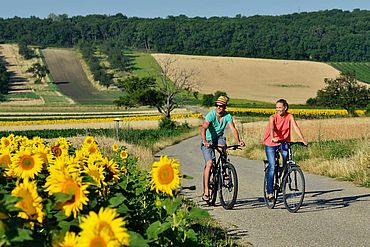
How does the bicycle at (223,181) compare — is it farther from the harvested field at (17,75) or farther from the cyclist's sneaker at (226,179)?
the harvested field at (17,75)

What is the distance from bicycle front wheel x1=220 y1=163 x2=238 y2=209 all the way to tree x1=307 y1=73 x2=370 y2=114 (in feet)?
184

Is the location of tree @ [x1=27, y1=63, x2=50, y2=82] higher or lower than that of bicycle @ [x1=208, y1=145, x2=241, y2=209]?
lower

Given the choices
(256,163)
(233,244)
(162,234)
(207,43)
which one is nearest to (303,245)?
(233,244)

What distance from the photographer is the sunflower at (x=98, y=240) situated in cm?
288

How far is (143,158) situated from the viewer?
19.5 metres

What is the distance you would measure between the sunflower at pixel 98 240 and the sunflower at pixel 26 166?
2.46m

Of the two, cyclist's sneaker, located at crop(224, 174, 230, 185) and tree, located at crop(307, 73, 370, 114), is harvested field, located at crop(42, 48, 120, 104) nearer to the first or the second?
tree, located at crop(307, 73, 370, 114)

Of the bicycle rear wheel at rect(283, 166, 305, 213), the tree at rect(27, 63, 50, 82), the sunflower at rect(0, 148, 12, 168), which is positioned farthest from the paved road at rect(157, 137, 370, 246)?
the tree at rect(27, 63, 50, 82)

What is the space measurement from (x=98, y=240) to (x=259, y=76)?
118m

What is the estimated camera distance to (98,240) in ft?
9.50

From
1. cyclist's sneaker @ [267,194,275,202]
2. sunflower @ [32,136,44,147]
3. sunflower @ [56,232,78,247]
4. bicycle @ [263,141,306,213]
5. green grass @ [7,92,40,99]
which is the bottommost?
green grass @ [7,92,40,99]

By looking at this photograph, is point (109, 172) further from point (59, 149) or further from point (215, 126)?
point (215, 126)

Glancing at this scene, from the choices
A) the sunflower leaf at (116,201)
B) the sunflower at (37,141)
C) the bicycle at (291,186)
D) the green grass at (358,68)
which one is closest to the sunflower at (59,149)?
the sunflower at (37,141)

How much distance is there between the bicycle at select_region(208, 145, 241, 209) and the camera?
1126 cm
